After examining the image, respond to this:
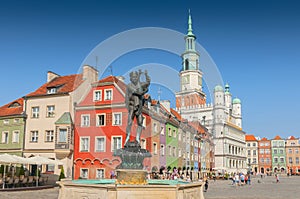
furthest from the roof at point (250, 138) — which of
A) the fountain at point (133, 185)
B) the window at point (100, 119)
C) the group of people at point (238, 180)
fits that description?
the fountain at point (133, 185)

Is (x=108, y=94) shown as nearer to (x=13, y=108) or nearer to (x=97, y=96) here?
(x=97, y=96)

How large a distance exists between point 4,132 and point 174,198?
1450 inches

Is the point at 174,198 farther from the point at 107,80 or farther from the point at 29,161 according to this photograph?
the point at 107,80

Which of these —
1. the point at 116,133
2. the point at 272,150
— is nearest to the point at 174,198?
the point at 116,133

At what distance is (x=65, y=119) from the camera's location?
37938 mm

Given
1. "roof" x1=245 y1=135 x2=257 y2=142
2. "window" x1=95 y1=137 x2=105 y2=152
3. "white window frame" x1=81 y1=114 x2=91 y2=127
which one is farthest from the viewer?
"roof" x1=245 y1=135 x2=257 y2=142

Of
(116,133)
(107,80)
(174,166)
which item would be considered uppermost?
(107,80)

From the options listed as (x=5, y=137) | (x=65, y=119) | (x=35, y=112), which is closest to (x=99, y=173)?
(x=65, y=119)

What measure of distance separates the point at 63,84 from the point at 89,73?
353 centimetres

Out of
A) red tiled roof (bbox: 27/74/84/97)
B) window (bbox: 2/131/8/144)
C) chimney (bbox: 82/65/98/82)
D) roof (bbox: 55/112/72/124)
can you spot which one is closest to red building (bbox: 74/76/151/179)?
roof (bbox: 55/112/72/124)

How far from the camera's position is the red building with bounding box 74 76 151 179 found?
36844 millimetres

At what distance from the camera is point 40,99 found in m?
40.6

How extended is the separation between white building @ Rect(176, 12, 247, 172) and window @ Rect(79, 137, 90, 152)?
5840cm

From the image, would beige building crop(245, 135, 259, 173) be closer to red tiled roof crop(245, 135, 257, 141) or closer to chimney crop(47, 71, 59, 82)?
red tiled roof crop(245, 135, 257, 141)
